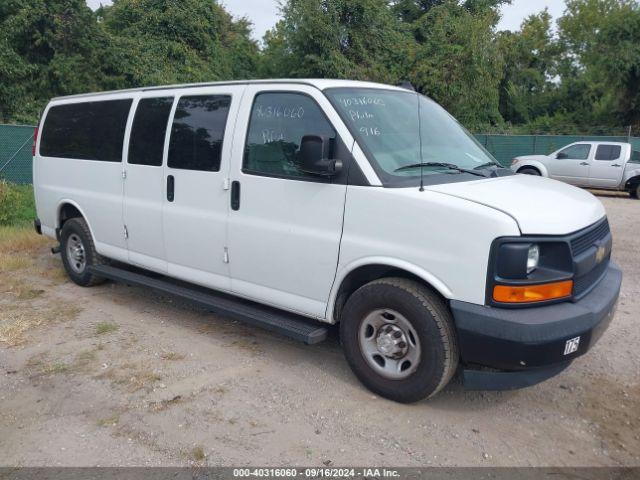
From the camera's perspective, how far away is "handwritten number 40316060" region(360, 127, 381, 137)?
4.05 meters

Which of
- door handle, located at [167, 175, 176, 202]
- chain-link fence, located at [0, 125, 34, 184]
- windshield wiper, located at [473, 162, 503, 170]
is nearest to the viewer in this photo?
windshield wiper, located at [473, 162, 503, 170]

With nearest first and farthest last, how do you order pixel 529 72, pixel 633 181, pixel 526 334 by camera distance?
pixel 526 334, pixel 633 181, pixel 529 72

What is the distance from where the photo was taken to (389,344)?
3.85m

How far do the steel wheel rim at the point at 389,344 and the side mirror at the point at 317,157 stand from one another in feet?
3.24

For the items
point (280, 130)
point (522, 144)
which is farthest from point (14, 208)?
point (522, 144)

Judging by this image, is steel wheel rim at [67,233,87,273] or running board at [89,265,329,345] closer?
running board at [89,265,329,345]

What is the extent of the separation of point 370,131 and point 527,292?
154 centimetres

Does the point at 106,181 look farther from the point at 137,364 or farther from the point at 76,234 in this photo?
the point at 137,364

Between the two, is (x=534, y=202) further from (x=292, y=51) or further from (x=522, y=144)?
(x=292, y=51)

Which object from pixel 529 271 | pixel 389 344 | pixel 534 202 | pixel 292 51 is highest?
pixel 292 51

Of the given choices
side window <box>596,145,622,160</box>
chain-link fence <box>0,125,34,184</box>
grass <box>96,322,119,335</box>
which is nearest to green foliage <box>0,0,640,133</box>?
chain-link fence <box>0,125,34,184</box>

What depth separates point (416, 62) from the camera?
2686 centimetres

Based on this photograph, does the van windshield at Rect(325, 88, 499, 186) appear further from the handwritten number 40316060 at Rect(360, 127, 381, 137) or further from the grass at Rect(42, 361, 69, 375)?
the grass at Rect(42, 361, 69, 375)

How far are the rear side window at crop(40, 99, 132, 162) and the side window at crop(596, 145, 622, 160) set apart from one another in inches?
582
